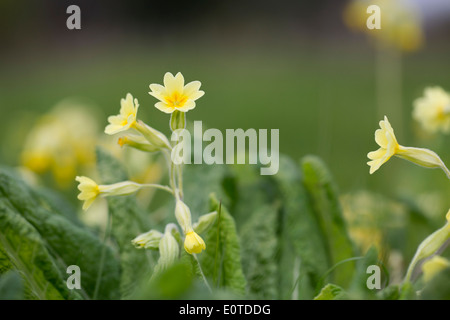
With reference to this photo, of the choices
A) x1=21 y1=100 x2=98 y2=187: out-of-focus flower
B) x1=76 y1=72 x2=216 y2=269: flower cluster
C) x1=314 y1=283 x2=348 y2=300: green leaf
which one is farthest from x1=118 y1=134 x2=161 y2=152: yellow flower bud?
x1=21 y1=100 x2=98 y2=187: out-of-focus flower

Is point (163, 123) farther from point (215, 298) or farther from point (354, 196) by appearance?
point (215, 298)

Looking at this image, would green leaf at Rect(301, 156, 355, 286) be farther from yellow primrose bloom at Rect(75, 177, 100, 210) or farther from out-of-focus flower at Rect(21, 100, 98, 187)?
out-of-focus flower at Rect(21, 100, 98, 187)

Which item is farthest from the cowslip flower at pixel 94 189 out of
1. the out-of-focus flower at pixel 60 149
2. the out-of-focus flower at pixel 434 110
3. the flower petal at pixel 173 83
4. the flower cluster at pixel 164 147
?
the out-of-focus flower at pixel 60 149

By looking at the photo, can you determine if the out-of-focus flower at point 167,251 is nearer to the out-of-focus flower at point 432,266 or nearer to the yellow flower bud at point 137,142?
the yellow flower bud at point 137,142

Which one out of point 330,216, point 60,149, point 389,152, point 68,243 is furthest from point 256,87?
point 389,152

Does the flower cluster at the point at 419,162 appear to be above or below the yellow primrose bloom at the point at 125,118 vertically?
below

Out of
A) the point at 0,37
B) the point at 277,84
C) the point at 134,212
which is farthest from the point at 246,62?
the point at 134,212
